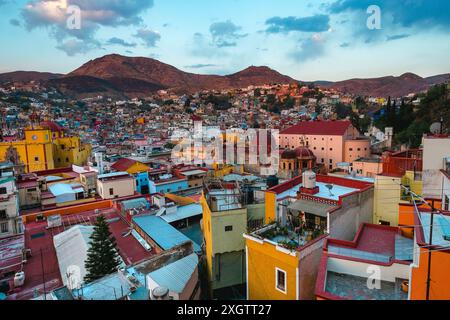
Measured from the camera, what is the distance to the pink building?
27.4 meters

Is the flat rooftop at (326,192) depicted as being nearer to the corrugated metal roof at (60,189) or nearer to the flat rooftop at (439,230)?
the flat rooftop at (439,230)

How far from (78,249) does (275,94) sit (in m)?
96.5

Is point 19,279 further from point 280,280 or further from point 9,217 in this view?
point 280,280

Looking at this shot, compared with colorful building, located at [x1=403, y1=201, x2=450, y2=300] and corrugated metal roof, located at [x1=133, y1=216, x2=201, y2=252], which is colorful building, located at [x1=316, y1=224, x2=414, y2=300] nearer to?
colorful building, located at [x1=403, y1=201, x2=450, y2=300]

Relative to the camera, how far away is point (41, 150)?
27891mm

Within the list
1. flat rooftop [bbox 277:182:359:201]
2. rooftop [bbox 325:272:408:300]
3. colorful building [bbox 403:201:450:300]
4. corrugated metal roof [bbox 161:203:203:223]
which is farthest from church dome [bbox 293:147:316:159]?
colorful building [bbox 403:201:450:300]

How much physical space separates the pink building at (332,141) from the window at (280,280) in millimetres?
22925

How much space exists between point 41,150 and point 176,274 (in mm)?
26464

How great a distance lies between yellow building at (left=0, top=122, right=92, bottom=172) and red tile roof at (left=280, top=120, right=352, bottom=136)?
24.7 m

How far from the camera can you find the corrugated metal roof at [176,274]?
6.77 metres
